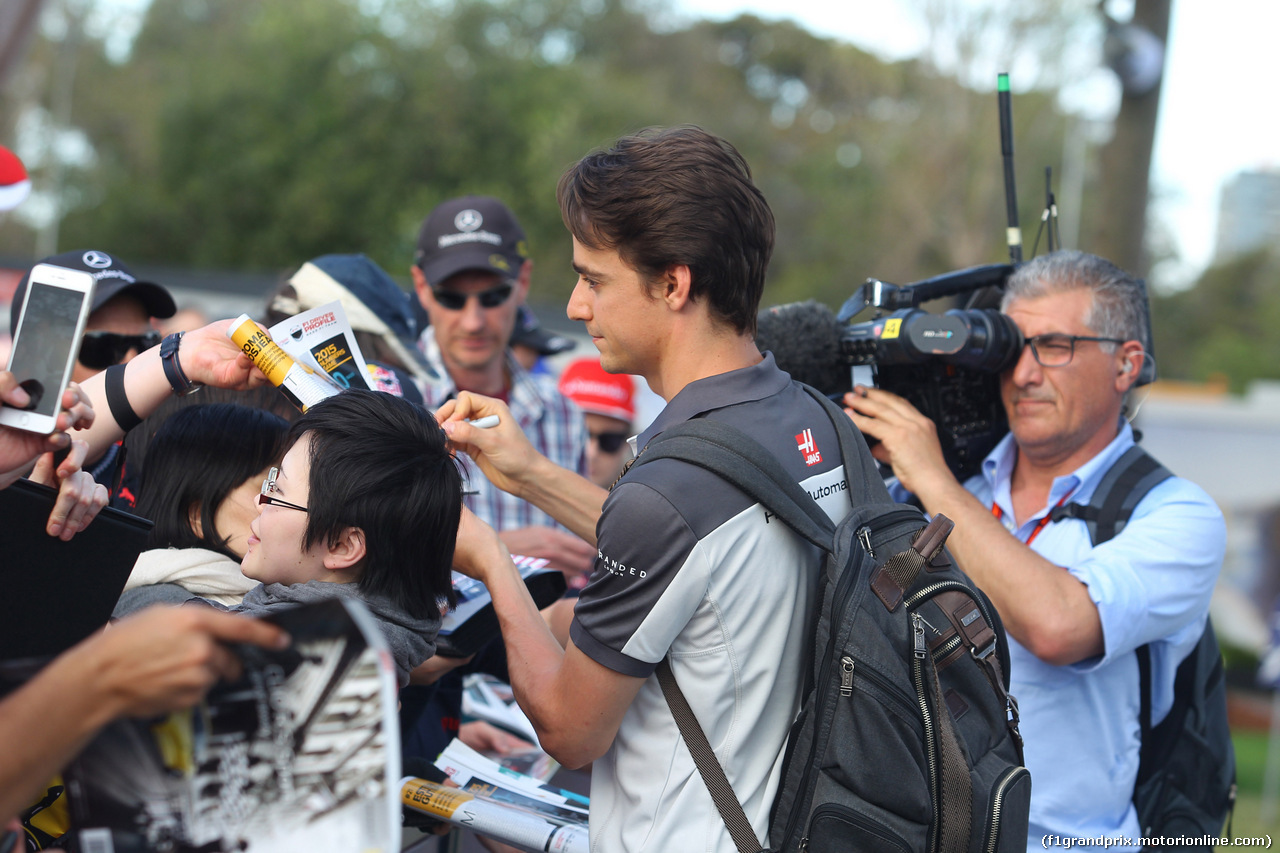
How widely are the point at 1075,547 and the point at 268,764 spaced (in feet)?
6.71

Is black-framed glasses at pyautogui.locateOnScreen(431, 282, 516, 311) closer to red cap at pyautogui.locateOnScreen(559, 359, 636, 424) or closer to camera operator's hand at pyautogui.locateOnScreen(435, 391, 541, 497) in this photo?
red cap at pyautogui.locateOnScreen(559, 359, 636, 424)

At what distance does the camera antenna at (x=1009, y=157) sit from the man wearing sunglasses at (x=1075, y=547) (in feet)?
0.83

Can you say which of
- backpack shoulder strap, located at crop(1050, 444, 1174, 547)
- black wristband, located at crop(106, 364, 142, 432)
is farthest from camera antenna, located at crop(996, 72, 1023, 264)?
black wristband, located at crop(106, 364, 142, 432)

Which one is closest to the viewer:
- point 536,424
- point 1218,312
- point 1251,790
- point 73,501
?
point 73,501

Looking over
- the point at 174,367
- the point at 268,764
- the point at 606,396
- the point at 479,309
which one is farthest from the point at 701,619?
the point at 606,396

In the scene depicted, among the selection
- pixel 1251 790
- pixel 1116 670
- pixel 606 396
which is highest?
pixel 606 396

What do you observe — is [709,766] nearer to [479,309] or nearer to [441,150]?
[479,309]

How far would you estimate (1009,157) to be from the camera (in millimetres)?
2977

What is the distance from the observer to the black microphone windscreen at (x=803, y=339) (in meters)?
2.57

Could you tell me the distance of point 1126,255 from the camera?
6000 millimetres

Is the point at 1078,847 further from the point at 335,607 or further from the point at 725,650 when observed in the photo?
the point at 335,607

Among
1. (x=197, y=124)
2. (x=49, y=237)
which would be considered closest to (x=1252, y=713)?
(x=197, y=124)

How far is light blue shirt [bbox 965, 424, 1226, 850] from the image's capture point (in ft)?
7.93

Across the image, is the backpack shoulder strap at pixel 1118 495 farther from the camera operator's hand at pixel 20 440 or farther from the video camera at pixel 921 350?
the camera operator's hand at pixel 20 440
